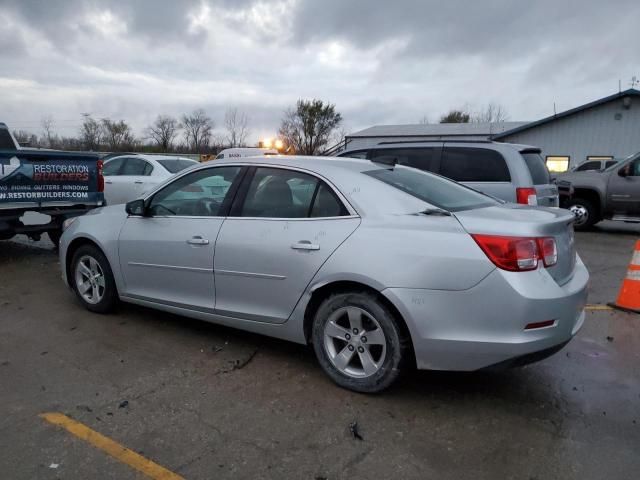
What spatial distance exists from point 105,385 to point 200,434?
3.24 feet

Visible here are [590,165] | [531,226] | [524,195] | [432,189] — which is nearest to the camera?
[531,226]

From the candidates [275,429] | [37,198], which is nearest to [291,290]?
[275,429]

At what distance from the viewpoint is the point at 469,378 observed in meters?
3.67

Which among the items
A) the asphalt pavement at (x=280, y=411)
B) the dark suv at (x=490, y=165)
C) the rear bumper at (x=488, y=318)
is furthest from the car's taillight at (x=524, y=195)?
the rear bumper at (x=488, y=318)

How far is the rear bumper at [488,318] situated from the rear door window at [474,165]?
4464 mm

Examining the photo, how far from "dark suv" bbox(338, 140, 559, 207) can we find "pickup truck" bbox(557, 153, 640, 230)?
4.01 m

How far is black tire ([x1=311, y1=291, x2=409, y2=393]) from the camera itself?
3.16 meters

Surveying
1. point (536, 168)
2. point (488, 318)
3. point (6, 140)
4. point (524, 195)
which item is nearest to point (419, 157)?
point (524, 195)

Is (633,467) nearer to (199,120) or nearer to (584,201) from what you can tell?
(584,201)

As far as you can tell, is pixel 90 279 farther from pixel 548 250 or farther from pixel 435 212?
pixel 548 250

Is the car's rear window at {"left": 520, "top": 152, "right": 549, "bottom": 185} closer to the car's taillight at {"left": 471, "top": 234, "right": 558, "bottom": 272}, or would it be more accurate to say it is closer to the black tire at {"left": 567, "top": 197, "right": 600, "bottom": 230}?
the black tire at {"left": 567, "top": 197, "right": 600, "bottom": 230}

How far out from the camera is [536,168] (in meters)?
7.72

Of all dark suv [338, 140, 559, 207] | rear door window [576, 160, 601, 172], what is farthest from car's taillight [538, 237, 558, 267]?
rear door window [576, 160, 601, 172]

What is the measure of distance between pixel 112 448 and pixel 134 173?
29.3 ft
